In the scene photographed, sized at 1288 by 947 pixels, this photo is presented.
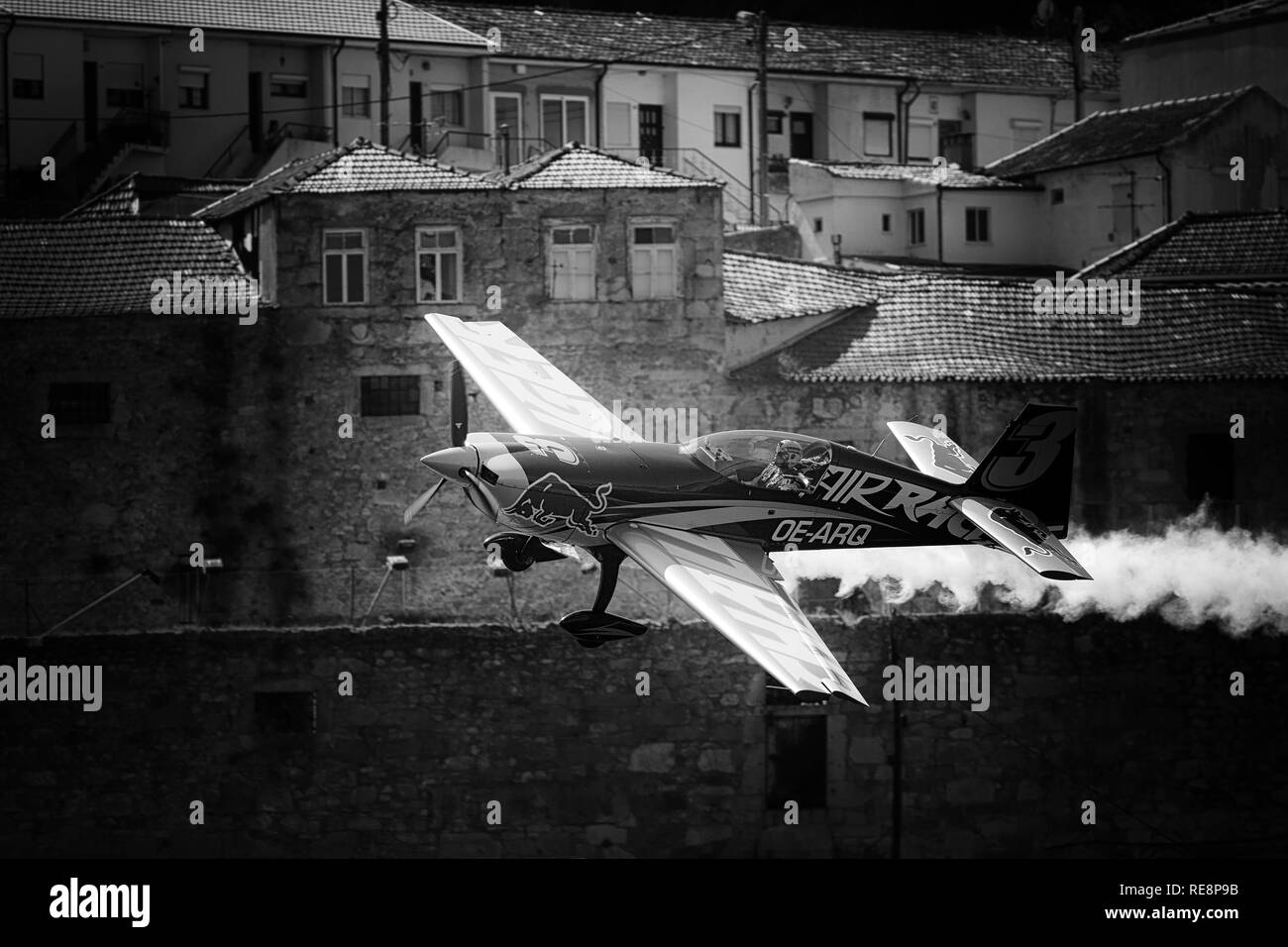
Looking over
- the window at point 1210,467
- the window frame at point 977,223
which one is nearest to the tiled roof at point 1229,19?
the window frame at point 977,223

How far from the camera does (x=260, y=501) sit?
2184 inches

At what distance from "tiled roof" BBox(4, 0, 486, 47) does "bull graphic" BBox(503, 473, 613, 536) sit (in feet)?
125

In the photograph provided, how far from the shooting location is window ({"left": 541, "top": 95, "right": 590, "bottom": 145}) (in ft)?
260

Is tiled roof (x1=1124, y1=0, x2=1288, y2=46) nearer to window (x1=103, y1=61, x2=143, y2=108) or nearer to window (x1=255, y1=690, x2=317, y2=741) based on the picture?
window (x1=103, y1=61, x2=143, y2=108)

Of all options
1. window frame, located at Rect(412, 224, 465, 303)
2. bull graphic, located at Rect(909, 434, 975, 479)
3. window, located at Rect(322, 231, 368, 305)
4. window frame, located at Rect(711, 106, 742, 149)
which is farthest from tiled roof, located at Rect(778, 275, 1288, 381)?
window frame, located at Rect(711, 106, 742, 149)

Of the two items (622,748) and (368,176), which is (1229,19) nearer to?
(368,176)

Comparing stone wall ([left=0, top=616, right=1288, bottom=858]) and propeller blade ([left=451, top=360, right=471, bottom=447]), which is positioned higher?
propeller blade ([left=451, top=360, right=471, bottom=447])

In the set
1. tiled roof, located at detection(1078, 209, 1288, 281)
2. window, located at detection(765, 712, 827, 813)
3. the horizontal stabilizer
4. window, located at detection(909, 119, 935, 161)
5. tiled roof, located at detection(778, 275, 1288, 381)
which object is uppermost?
window, located at detection(909, 119, 935, 161)

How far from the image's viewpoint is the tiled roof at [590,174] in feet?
184

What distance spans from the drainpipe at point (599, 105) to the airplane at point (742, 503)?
38.8m

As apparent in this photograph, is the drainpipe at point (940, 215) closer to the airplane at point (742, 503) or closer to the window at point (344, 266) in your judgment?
the window at point (344, 266)

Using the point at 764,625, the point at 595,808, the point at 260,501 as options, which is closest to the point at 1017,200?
the point at 260,501
